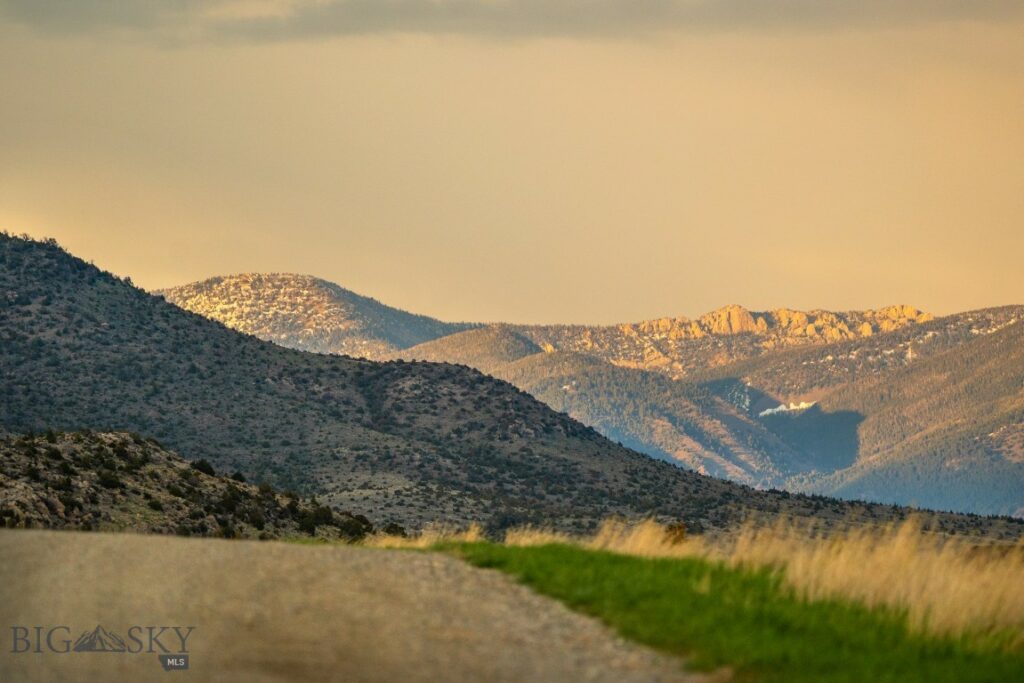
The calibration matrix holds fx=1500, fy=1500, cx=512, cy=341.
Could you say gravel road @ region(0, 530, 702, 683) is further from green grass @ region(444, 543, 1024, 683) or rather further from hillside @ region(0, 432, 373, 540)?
hillside @ region(0, 432, 373, 540)

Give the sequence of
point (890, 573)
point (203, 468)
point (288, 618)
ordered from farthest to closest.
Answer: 1. point (203, 468)
2. point (890, 573)
3. point (288, 618)

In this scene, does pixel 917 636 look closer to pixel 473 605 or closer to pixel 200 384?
pixel 473 605

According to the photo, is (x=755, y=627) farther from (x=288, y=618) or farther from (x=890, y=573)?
(x=288, y=618)

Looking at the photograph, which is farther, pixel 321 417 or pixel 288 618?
pixel 321 417

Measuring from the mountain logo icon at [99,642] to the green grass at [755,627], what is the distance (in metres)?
5.94

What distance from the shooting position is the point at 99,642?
1648 cm

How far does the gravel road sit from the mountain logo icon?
0.10 metres

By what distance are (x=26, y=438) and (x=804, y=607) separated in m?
40.8

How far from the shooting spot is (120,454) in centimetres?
5372

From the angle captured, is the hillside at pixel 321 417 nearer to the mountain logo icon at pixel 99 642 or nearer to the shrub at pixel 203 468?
the shrub at pixel 203 468

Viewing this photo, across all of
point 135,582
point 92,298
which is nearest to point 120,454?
point 135,582

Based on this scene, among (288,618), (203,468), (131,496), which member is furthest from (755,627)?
(203,468)

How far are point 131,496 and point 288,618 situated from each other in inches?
1287

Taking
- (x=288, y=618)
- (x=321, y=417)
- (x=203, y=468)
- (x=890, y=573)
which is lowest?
(x=288, y=618)
